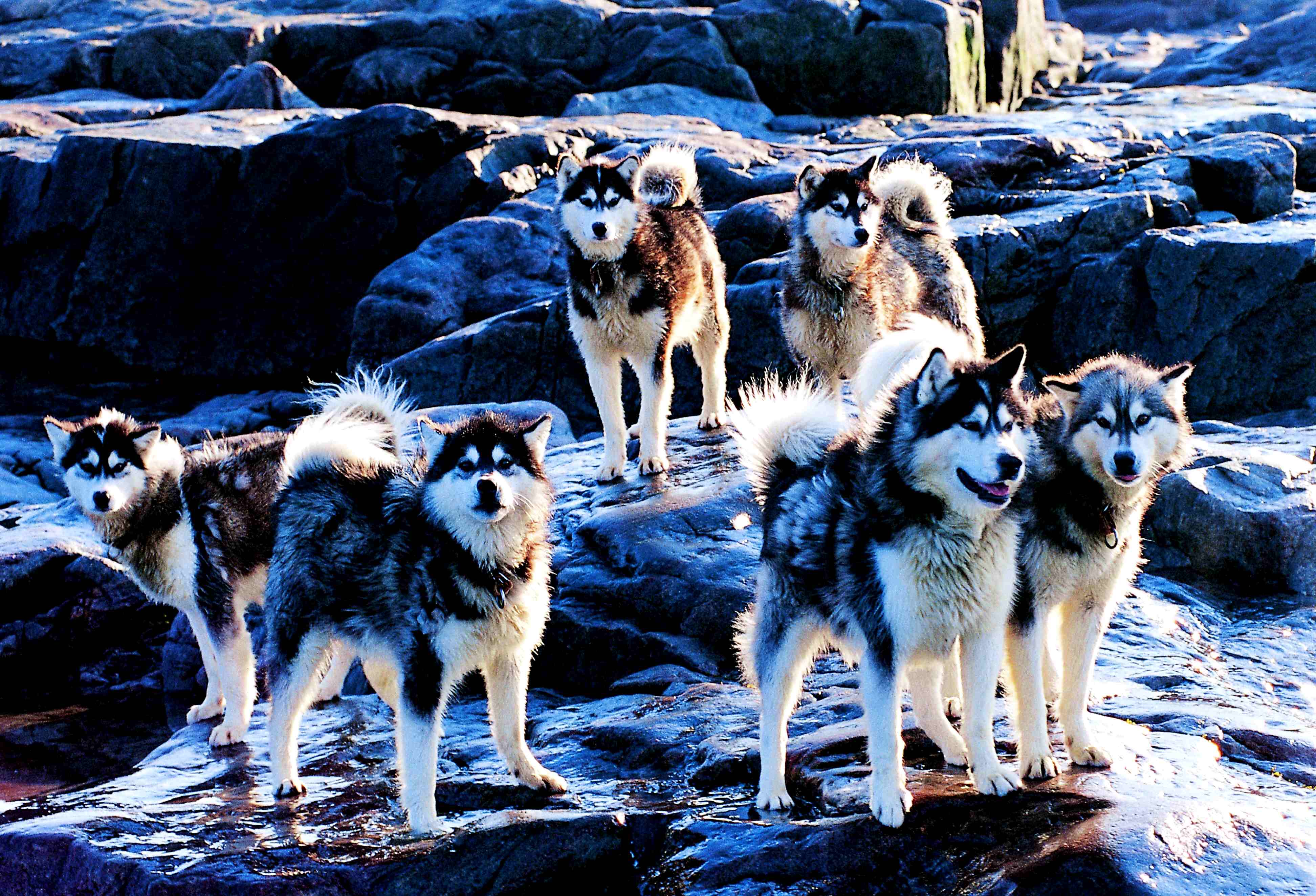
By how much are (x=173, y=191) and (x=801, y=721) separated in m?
16.5

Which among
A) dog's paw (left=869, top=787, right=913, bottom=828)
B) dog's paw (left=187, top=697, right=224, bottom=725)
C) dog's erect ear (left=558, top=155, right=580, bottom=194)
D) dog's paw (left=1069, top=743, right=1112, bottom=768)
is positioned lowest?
dog's paw (left=187, top=697, right=224, bottom=725)

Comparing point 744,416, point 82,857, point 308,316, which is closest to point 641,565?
point 744,416

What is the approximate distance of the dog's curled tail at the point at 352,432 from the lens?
6301 mm

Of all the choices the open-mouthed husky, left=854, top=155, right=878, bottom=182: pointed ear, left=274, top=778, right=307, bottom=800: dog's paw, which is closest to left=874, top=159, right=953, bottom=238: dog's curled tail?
left=854, top=155, right=878, bottom=182: pointed ear

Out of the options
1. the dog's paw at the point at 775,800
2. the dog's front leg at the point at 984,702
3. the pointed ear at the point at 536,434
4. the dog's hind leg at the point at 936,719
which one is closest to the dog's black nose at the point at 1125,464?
the dog's front leg at the point at 984,702

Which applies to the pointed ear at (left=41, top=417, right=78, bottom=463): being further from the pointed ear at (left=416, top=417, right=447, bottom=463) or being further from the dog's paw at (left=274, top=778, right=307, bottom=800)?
the pointed ear at (left=416, top=417, right=447, bottom=463)

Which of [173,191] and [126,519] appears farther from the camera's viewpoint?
[173,191]

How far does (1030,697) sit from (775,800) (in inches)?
45.4

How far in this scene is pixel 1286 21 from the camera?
28.6 m

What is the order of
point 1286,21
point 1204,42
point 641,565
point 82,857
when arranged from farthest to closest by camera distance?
point 1204,42
point 1286,21
point 641,565
point 82,857

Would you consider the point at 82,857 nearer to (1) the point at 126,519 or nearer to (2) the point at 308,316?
(1) the point at 126,519

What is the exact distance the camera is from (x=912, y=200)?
35.6 feet

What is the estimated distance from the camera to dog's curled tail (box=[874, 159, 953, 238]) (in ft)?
35.4

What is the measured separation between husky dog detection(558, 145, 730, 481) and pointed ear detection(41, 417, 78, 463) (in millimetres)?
3429
